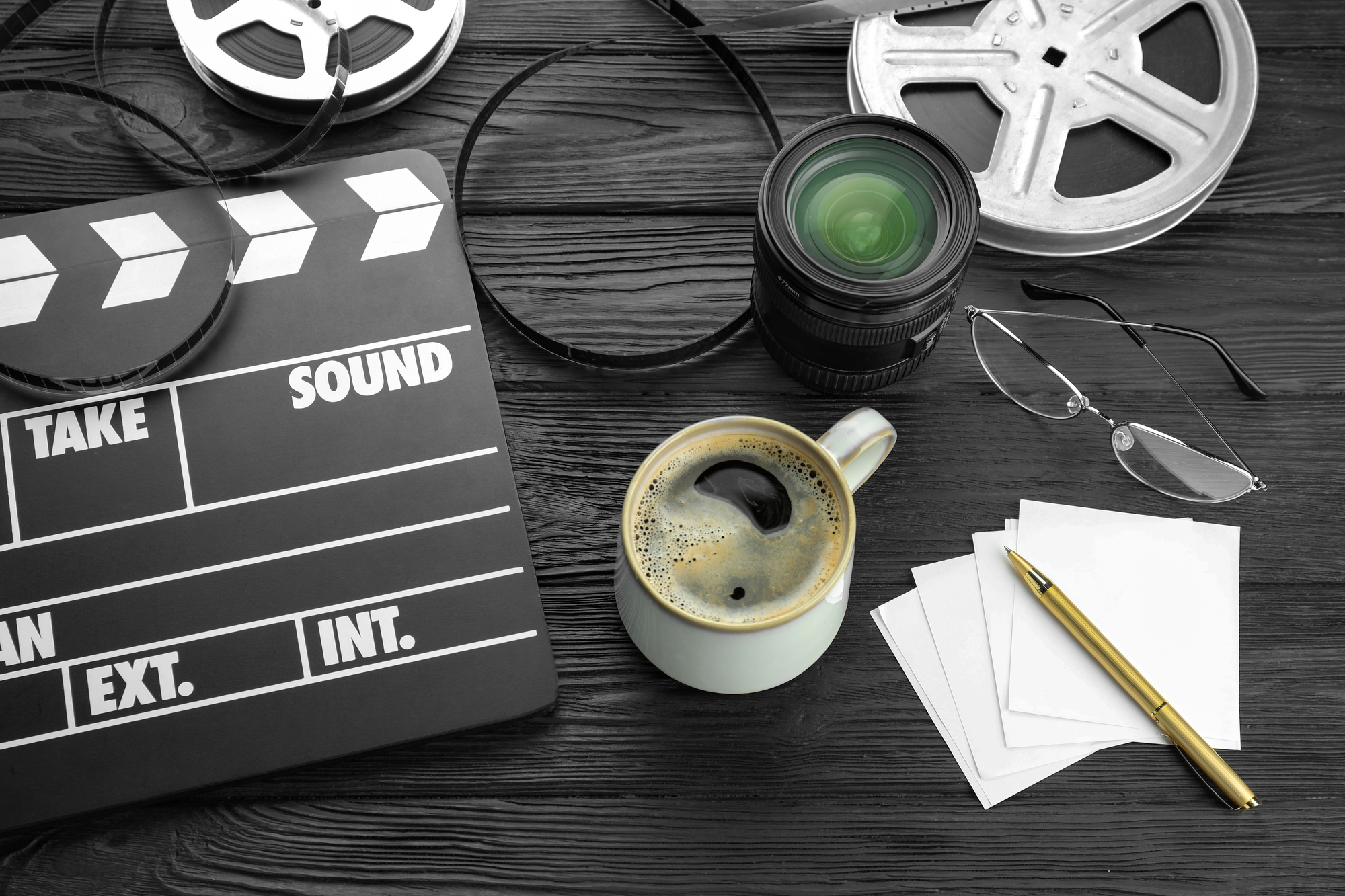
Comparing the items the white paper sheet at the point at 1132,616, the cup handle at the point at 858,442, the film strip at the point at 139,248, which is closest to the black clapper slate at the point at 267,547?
the film strip at the point at 139,248

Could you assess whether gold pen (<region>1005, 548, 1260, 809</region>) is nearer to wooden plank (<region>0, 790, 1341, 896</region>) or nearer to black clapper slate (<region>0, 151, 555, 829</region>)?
wooden plank (<region>0, 790, 1341, 896</region>)

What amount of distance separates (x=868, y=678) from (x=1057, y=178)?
16.4 inches

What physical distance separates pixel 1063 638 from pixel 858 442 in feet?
0.71

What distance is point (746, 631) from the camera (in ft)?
1.94

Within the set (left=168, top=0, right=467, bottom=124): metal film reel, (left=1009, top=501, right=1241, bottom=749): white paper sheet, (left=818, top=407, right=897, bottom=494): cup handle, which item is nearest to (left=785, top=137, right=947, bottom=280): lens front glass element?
(left=818, top=407, right=897, bottom=494): cup handle

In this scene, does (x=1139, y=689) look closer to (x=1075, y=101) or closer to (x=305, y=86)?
(x=1075, y=101)

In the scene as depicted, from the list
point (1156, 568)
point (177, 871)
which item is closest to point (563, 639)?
point (177, 871)

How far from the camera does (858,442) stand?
663 millimetres

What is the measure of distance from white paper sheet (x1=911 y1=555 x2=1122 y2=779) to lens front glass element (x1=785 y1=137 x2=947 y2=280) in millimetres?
231

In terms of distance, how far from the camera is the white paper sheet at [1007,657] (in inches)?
27.2

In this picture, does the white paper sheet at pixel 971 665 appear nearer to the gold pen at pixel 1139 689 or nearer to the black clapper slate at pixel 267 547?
the gold pen at pixel 1139 689

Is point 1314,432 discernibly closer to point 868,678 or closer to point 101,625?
point 868,678

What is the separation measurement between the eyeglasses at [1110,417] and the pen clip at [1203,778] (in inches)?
7.2

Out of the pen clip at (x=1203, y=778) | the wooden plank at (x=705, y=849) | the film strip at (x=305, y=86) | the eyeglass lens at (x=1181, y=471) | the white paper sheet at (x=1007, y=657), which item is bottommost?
the wooden plank at (x=705, y=849)
